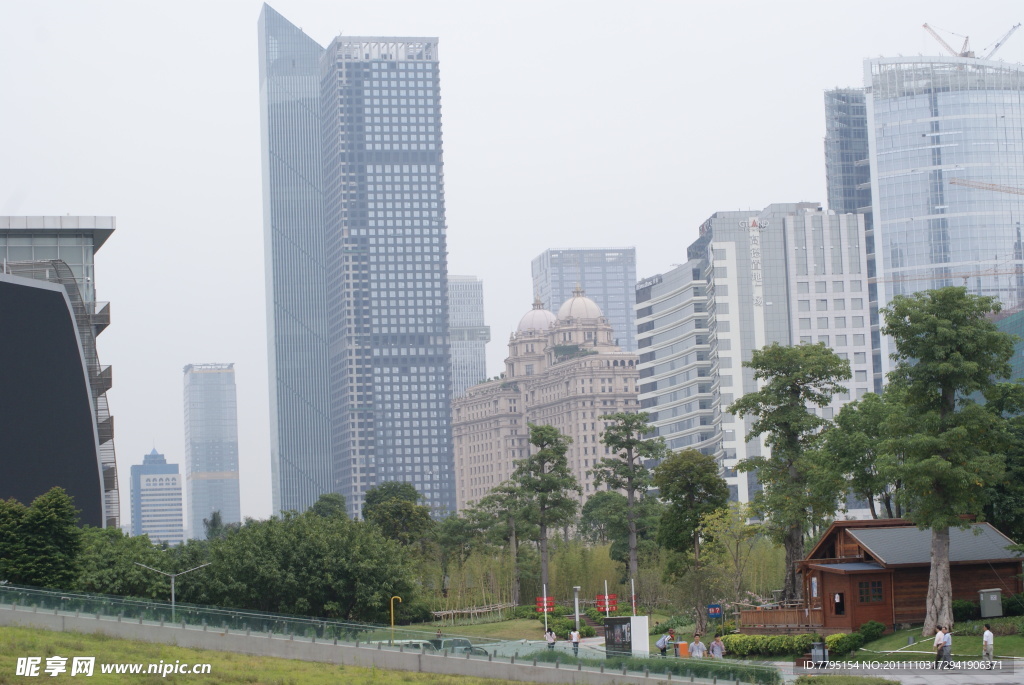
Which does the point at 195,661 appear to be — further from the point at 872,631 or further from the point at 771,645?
the point at 872,631

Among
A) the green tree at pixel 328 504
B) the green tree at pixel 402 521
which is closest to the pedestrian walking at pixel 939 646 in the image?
the green tree at pixel 402 521

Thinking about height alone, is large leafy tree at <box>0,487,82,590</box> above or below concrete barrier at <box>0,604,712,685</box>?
above

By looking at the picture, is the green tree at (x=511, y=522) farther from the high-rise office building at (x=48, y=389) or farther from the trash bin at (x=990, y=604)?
the trash bin at (x=990, y=604)

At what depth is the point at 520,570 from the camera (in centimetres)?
9231

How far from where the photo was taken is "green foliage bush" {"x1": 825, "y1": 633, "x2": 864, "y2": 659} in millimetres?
50375

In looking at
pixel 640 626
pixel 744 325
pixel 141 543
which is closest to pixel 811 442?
pixel 640 626

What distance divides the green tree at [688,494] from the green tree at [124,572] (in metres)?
28.5

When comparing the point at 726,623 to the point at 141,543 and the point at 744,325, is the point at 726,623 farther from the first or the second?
the point at 744,325

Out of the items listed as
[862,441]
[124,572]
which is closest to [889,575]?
[862,441]

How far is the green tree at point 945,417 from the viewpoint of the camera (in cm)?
4988

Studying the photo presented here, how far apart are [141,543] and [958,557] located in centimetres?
4413

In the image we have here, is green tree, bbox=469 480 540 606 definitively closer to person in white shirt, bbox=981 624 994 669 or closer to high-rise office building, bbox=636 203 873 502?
person in white shirt, bbox=981 624 994 669

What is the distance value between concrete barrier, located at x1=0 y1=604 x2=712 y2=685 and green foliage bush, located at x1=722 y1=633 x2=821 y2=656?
11.4 meters

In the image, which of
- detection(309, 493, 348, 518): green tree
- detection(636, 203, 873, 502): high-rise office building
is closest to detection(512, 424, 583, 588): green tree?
detection(309, 493, 348, 518): green tree
